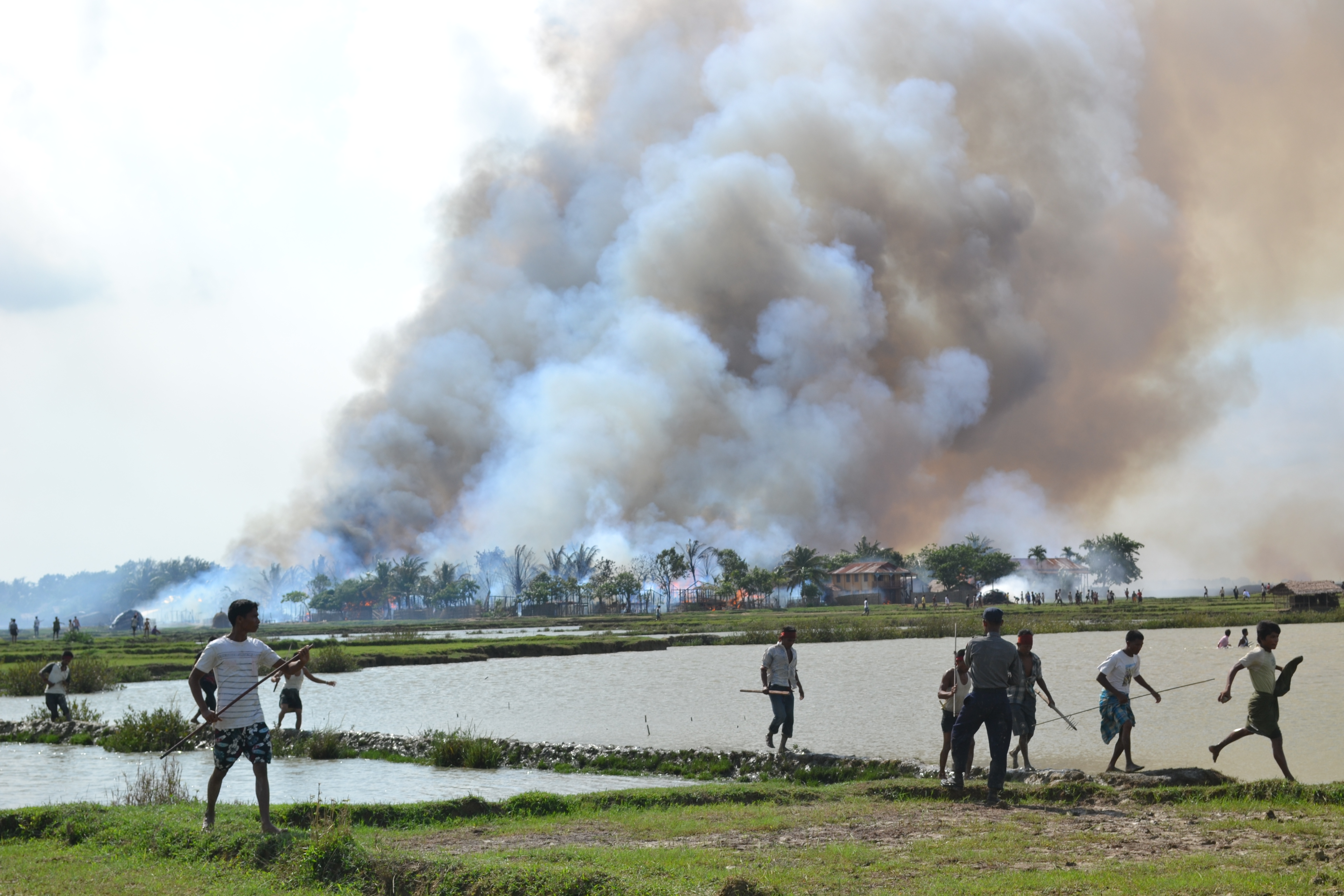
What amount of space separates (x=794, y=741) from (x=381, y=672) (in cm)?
2674

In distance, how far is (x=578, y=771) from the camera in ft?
53.0

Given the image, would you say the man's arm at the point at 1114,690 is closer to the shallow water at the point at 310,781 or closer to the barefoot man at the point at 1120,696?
the barefoot man at the point at 1120,696

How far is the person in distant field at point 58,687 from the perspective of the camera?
2245cm

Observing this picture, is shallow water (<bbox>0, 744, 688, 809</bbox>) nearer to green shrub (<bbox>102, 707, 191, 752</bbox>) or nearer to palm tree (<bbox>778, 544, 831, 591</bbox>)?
green shrub (<bbox>102, 707, 191, 752</bbox>)

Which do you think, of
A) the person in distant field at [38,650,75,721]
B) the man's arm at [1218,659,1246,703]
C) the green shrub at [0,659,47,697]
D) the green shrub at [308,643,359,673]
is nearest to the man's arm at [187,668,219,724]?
the man's arm at [1218,659,1246,703]

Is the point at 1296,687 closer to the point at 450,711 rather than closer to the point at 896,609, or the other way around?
the point at 450,711

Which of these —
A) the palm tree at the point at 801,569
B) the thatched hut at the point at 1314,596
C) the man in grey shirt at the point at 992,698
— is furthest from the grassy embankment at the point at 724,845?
the palm tree at the point at 801,569

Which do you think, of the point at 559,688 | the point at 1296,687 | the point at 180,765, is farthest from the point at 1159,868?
the point at 559,688

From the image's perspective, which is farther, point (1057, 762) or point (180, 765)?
point (180, 765)

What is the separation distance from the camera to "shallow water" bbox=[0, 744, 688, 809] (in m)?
13.7

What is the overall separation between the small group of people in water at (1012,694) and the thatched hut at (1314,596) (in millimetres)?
62231

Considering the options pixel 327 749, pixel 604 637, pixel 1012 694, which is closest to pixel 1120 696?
pixel 1012 694

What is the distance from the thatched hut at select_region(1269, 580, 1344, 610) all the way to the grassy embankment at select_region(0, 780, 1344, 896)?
A: 65165 millimetres

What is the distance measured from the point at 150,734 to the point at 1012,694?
14.9m
